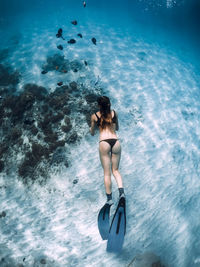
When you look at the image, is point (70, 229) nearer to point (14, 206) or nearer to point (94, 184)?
point (94, 184)

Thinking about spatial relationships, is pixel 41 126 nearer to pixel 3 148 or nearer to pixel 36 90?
pixel 3 148

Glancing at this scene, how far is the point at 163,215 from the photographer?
17.5ft

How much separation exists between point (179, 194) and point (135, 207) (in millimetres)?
2088

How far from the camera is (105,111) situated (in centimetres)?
409

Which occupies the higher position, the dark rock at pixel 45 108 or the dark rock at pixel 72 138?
the dark rock at pixel 45 108

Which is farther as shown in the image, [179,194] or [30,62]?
[30,62]

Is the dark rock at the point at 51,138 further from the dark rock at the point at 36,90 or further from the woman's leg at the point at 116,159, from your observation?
the woman's leg at the point at 116,159

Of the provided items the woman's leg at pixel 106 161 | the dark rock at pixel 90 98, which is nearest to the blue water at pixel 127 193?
the dark rock at pixel 90 98

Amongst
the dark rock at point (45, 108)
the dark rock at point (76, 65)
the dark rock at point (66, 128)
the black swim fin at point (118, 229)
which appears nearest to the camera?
the black swim fin at point (118, 229)

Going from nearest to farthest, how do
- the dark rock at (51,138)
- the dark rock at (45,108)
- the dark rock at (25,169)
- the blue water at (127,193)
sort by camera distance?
the blue water at (127,193)
the dark rock at (25,169)
the dark rock at (51,138)
the dark rock at (45,108)

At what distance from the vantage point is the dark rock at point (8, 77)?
10.0 m

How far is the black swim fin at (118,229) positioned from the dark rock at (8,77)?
10448mm

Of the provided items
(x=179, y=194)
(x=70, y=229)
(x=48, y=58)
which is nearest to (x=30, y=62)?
(x=48, y=58)

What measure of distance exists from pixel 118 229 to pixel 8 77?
466 inches
